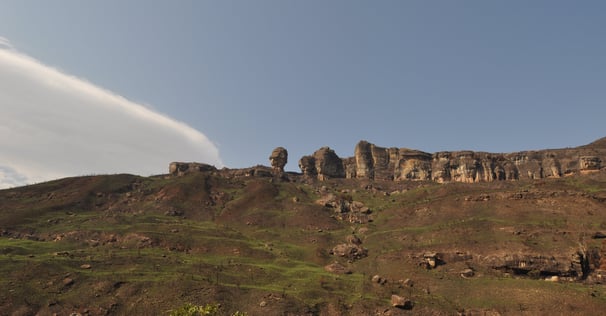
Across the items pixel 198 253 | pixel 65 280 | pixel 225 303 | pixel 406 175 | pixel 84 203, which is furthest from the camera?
pixel 406 175

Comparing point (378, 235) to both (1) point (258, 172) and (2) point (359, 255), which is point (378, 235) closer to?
(2) point (359, 255)

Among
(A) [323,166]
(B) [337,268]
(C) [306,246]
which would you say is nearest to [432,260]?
(B) [337,268]

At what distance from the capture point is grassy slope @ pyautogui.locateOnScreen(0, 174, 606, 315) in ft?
155

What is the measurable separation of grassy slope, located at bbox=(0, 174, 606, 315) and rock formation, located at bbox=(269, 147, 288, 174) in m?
34.9

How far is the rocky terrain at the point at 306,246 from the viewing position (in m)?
47.2

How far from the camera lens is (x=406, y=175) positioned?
461ft

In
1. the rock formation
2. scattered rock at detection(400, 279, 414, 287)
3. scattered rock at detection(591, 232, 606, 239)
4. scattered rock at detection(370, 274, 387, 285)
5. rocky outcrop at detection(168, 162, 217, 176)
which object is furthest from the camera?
the rock formation

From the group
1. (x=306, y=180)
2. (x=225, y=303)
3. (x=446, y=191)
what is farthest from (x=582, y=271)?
(x=306, y=180)

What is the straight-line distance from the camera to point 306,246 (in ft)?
253

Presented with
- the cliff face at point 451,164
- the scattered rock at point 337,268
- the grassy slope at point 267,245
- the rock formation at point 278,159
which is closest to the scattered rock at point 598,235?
the grassy slope at point 267,245

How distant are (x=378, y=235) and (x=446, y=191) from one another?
32382 mm

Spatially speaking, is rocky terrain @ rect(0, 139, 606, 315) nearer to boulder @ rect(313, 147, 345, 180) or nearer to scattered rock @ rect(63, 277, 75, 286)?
scattered rock @ rect(63, 277, 75, 286)

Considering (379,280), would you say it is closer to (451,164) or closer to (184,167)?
(451,164)

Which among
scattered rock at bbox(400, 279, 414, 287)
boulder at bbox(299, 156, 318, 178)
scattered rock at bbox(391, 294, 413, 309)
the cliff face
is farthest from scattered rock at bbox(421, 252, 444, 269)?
boulder at bbox(299, 156, 318, 178)
